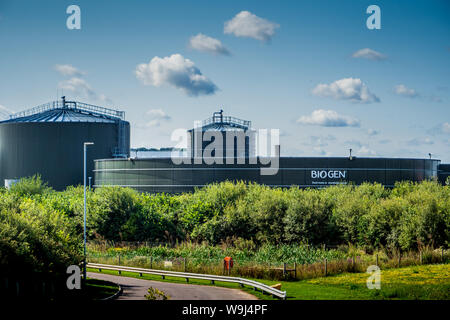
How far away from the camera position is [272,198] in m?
50.8

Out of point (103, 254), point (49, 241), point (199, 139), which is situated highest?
point (199, 139)

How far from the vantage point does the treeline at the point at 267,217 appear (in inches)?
1731

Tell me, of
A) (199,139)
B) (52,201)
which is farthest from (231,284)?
(199,139)

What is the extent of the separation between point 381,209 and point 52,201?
33698 millimetres

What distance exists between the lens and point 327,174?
7012cm

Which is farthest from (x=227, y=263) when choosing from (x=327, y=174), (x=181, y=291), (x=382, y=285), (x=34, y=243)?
(x=327, y=174)

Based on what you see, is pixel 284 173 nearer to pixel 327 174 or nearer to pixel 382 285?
pixel 327 174

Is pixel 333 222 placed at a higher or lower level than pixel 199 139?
lower

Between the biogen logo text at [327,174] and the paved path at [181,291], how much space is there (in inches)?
1636

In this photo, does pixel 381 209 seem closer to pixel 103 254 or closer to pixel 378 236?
pixel 378 236

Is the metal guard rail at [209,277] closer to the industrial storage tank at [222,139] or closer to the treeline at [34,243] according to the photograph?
the treeline at [34,243]
